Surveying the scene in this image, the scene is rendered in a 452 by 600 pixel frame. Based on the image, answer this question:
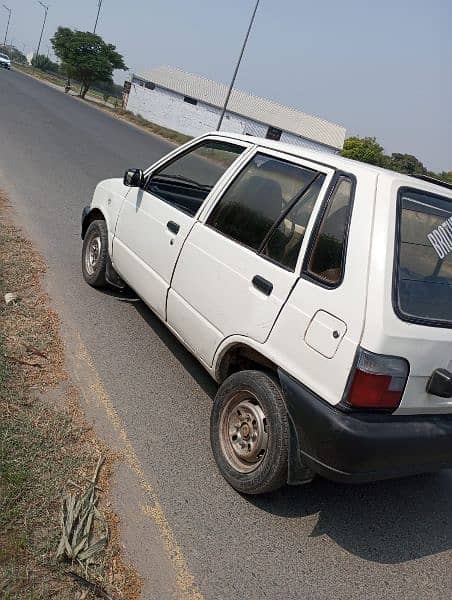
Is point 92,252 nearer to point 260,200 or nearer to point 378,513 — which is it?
point 260,200

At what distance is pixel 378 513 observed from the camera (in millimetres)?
3377

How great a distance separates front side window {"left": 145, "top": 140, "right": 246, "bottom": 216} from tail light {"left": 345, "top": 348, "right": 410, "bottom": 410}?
6.16ft

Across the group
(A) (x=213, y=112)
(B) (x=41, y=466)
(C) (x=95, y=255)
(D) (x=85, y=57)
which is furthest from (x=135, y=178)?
(A) (x=213, y=112)

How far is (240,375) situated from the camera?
3248 mm

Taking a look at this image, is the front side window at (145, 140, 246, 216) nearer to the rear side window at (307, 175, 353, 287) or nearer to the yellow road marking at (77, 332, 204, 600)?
the rear side window at (307, 175, 353, 287)

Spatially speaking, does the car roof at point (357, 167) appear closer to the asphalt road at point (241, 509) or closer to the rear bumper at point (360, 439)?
the rear bumper at point (360, 439)

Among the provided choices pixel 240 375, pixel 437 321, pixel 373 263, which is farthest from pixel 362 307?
pixel 240 375

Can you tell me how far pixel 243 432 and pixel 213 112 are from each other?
200 ft

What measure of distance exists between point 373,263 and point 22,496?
6.66 feet

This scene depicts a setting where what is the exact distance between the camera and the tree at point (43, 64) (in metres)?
93.6

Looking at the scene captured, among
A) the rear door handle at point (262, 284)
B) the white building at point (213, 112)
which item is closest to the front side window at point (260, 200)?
the rear door handle at point (262, 284)

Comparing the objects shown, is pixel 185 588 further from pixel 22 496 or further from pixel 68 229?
A: pixel 68 229

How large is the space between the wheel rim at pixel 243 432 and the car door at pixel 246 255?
38 cm

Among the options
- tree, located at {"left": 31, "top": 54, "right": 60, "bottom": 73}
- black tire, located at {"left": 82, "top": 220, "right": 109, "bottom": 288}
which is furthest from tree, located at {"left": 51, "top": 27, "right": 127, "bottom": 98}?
black tire, located at {"left": 82, "top": 220, "right": 109, "bottom": 288}
